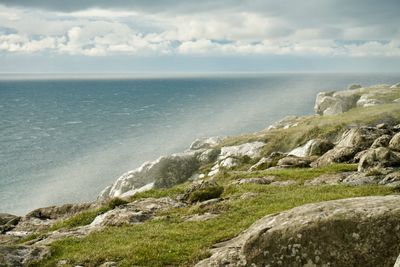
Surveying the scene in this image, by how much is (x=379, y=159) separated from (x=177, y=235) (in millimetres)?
20972

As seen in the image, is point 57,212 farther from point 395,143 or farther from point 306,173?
point 395,143

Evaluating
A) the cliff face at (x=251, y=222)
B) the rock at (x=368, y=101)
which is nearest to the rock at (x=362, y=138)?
the cliff face at (x=251, y=222)

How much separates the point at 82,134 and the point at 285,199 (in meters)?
165

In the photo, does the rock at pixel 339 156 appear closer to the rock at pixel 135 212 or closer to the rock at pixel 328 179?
the rock at pixel 328 179

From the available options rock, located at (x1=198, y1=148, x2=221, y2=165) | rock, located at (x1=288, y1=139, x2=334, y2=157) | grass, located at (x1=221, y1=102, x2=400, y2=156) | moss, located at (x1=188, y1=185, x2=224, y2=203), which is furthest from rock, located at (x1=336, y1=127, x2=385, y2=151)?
rock, located at (x1=198, y1=148, x2=221, y2=165)

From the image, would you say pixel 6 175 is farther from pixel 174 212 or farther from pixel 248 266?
pixel 248 266

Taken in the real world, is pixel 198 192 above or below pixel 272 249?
below

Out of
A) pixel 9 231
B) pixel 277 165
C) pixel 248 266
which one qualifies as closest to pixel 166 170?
pixel 277 165

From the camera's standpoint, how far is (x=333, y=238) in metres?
14.2

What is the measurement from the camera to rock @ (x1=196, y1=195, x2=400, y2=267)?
13.9m

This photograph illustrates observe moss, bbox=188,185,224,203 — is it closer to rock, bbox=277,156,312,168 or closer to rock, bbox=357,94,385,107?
rock, bbox=277,156,312,168

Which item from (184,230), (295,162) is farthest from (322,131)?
(184,230)

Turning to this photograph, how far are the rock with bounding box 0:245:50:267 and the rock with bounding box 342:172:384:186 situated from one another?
70.4ft

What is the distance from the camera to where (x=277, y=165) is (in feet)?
162
